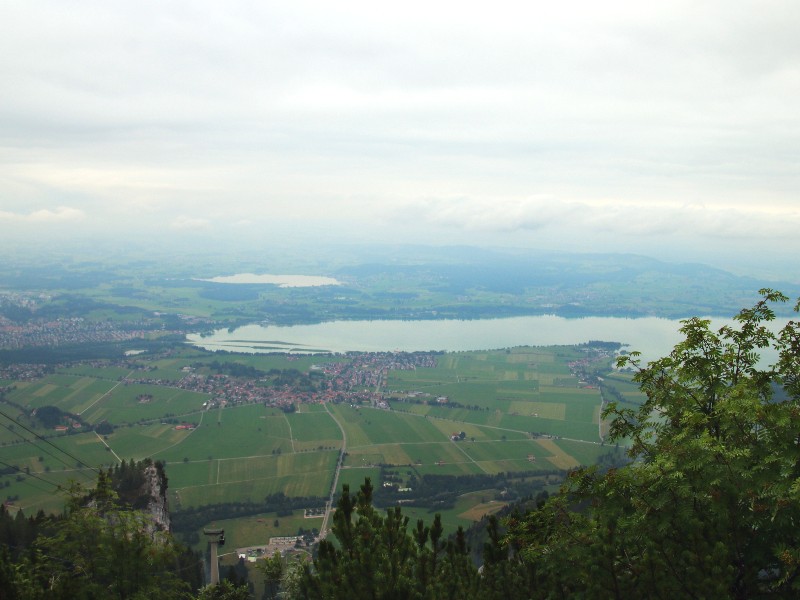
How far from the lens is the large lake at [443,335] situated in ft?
267

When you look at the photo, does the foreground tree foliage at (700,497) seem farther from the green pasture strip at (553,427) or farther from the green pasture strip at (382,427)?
the green pasture strip at (553,427)

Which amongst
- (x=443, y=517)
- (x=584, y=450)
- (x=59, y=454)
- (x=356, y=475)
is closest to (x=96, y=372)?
(x=59, y=454)

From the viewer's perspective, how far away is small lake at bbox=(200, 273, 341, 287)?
143125mm

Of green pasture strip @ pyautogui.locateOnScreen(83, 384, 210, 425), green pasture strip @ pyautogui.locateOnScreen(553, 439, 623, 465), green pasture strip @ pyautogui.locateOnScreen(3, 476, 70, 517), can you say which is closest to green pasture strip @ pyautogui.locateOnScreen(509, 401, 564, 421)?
green pasture strip @ pyautogui.locateOnScreen(553, 439, 623, 465)

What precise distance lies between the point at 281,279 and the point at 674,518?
152858mm

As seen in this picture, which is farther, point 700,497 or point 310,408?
point 310,408

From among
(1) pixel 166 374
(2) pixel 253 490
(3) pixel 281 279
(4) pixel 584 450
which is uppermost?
(3) pixel 281 279

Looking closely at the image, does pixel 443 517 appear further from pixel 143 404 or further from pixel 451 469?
pixel 143 404

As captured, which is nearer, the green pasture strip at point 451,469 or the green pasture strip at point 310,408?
the green pasture strip at point 451,469

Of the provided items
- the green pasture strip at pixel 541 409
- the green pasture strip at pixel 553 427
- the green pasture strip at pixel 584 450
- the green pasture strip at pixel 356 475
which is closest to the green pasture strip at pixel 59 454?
the green pasture strip at pixel 356 475

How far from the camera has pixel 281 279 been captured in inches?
6033

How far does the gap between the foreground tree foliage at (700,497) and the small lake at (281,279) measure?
13696cm

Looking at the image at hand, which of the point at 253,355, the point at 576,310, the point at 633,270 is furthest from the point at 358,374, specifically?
the point at 633,270

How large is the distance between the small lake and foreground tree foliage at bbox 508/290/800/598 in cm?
13696
